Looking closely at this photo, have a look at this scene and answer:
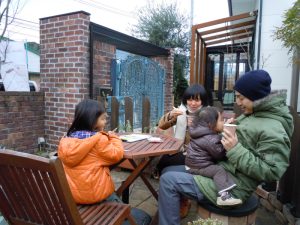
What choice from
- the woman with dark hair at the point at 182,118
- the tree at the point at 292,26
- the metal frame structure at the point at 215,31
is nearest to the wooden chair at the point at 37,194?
the woman with dark hair at the point at 182,118

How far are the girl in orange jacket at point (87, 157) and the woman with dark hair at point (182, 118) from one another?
99cm

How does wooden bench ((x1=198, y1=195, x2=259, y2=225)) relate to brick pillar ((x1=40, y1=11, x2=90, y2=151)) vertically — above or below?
below

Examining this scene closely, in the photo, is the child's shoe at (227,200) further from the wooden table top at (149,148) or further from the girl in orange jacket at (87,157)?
the girl in orange jacket at (87,157)

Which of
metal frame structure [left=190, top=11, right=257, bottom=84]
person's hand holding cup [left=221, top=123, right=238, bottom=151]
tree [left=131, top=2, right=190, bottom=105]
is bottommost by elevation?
person's hand holding cup [left=221, top=123, right=238, bottom=151]

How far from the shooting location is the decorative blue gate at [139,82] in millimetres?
4914

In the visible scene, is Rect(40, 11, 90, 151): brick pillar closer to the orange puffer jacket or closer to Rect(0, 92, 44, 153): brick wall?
Rect(0, 92, 44, 153): brick wall

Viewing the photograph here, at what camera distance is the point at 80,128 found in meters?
1.84

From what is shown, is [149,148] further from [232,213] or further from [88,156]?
[232,213]

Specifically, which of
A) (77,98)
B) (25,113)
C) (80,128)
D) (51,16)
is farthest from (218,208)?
(51,16)

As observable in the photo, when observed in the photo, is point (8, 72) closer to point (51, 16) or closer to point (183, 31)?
point (51, 16)

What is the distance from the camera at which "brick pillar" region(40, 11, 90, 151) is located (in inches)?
152

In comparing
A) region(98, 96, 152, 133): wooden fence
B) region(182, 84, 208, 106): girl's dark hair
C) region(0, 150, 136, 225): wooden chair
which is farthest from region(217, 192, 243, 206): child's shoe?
region(98, 96, 152, 133): wooden fence

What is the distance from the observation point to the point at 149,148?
2139 mm

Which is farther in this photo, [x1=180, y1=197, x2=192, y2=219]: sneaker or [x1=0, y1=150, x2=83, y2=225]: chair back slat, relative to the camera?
[x1=180, y1=197, x2=192, y2=219]: sneaker
